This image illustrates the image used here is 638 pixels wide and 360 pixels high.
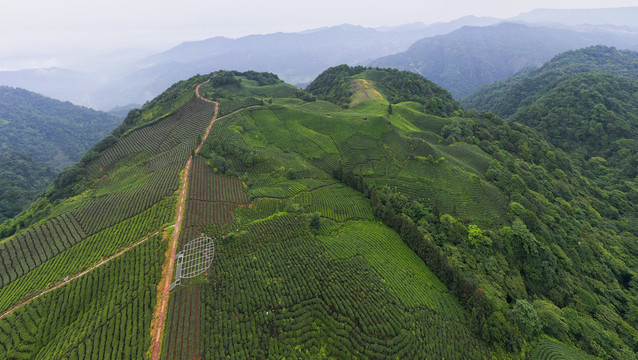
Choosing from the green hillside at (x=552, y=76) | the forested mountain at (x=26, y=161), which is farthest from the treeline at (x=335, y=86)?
the forested mountain at (x=26, y=161)

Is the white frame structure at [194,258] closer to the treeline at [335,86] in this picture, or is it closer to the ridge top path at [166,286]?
the ridge top path at [166,286]

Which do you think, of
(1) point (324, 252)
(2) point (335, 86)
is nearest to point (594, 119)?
(2) point (335, 86)

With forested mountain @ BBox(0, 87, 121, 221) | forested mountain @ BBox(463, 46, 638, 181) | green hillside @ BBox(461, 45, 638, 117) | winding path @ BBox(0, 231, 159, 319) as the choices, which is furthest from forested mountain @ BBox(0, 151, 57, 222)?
green hillside @ BBox(461, 45, 638, 117)

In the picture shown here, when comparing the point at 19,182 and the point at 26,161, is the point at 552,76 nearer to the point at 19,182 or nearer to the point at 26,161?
the point at 19,182

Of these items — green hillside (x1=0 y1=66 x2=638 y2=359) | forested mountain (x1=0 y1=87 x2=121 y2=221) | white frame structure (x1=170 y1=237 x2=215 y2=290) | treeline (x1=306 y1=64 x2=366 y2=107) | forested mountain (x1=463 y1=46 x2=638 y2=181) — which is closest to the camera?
A: green hillside (x1=0 y1=66 x2=638 y2=359)

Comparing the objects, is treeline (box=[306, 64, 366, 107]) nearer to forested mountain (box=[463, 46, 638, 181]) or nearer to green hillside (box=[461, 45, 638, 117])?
forested mountain (box=[463, 46, 638, 181])

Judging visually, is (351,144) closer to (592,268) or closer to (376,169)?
(376,169)

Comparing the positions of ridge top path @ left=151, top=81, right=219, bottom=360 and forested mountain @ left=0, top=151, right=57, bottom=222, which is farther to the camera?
forested mountain @ left=0, top=151, right=57, bottom=222
